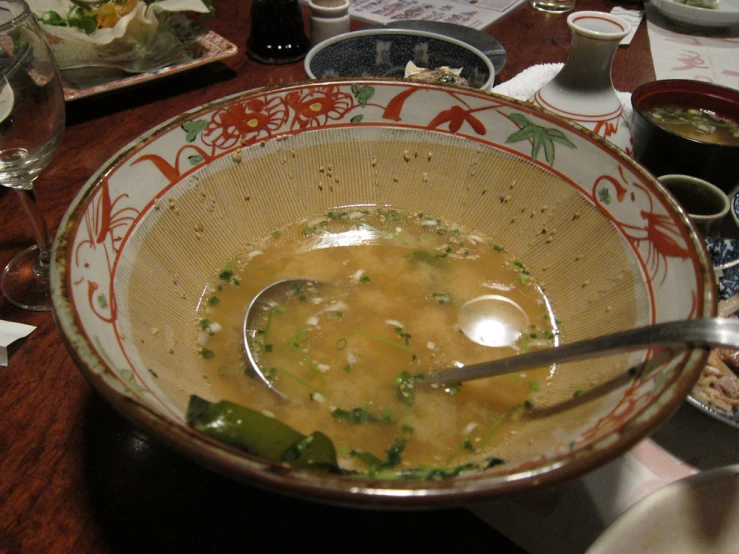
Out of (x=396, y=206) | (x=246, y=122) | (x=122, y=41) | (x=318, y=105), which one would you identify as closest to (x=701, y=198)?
(x=396, y=206)

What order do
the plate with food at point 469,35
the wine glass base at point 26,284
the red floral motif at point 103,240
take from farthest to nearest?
the plate with food at point 469,35 → the wine glass base at point 26,284 → the red floral motif at point 103,240

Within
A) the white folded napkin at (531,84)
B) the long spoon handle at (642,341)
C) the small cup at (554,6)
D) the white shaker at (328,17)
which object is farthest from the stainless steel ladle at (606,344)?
the small cup at (554,6)

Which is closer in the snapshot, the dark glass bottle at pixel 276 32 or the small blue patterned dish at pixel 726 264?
the small blue patterned dish at pixel 726 264

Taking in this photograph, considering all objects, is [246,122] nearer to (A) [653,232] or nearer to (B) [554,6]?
(A) [653,232]

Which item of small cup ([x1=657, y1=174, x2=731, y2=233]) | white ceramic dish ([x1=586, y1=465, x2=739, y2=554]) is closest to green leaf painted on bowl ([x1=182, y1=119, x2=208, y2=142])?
white ceramic dish ([x1=586, y1=465, x2=739, y2=554])

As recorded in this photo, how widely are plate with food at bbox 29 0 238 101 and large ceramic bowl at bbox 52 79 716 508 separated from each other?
916 millimetres

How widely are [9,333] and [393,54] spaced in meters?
1.67

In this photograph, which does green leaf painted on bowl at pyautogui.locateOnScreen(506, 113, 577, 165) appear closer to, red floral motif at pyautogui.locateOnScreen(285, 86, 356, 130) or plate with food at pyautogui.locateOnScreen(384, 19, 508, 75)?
red floral motif at pyautogui.locateOnScreen(285, 86, 356, 130)

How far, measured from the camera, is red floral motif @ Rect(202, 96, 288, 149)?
118cm

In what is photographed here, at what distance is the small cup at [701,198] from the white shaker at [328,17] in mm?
1498

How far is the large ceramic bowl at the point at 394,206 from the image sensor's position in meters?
0.65

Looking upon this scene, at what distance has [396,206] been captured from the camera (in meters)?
1.41

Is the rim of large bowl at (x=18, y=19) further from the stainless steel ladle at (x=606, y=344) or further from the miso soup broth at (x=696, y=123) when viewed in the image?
the miso soup broth at (x=696, y=123)

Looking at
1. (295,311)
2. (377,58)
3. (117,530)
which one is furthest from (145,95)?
(117,530)
